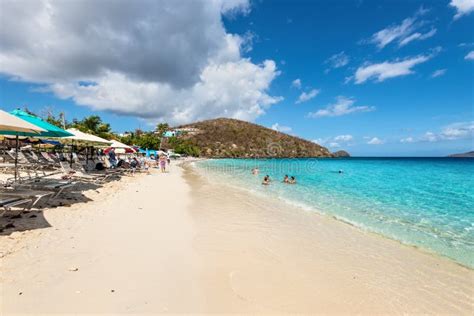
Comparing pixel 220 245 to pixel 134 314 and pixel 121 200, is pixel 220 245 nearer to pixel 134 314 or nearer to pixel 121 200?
pixel 134 314

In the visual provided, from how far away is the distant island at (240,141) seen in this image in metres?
114

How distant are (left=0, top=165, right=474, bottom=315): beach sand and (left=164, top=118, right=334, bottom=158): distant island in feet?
329

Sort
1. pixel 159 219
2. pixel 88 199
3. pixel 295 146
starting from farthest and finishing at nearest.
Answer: pixel 295 146 < pixel 88 199 < pixel 159 219

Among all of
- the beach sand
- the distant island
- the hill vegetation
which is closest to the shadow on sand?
the beach sand

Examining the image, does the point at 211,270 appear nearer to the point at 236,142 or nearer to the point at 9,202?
the point at 9,202

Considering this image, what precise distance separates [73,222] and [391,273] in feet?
21.0

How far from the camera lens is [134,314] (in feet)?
9.00

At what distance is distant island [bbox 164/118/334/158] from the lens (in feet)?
373

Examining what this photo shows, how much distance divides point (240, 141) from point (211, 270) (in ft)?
387

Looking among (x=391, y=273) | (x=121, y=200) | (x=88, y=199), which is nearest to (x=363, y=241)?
(x=391, y=273)

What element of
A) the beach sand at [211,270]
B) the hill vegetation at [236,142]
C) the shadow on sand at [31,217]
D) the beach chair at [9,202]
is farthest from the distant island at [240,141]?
the beach sand at [211,270]

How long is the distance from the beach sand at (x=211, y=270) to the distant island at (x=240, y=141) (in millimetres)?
100272

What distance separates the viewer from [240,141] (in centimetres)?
12150

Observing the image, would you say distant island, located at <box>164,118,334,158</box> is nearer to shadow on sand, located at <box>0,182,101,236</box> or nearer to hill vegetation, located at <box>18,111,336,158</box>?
hill vegetation, located at <box>18,111,336,158</box>
